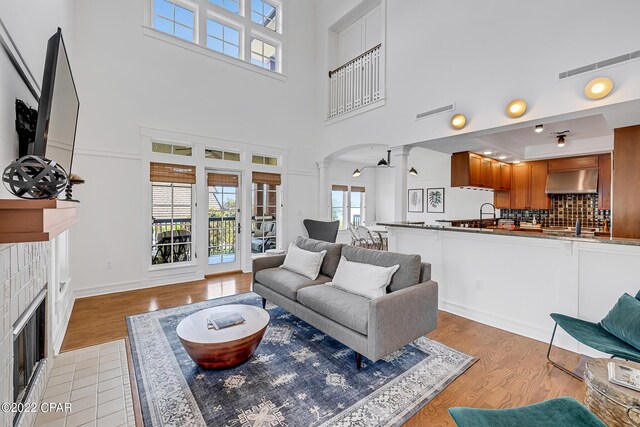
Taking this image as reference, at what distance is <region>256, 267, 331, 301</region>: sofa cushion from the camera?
3059mm

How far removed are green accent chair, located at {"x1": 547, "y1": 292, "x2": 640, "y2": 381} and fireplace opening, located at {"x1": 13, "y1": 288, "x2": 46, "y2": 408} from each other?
3450 millimetres

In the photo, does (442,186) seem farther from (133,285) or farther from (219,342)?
(133,285)

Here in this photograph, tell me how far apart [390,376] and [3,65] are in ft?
9.98

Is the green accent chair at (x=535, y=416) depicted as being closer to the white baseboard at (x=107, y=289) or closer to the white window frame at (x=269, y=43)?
the white baseboard at (x=107, y=289)

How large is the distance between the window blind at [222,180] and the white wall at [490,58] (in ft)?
8.80

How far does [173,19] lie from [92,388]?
560cm

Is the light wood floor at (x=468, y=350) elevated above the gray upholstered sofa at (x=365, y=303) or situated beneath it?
situated beneath

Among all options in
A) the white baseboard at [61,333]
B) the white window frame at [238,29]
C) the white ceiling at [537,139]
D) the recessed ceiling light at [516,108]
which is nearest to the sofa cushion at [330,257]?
the white ceiling at [537,139]

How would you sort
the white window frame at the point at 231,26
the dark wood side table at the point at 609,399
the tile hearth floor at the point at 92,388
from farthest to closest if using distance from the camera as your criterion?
1. the white window frame at the point at 231,26
2. the tile hearth floor at the point at 92,388
3. the dark wood side table at the point at 609,399

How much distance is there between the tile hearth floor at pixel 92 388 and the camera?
176 cm

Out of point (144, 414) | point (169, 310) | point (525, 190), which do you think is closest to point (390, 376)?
point (144, 414)

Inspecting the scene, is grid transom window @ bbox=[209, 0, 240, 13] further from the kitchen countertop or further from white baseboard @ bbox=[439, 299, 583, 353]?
white baseboard @ bbox=[439, 299, 583, 353]

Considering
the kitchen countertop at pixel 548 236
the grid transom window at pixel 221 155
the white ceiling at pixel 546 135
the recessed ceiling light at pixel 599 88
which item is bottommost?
the kitchen countertop at pixel 548 236

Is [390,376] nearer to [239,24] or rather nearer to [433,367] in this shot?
[433,367]
